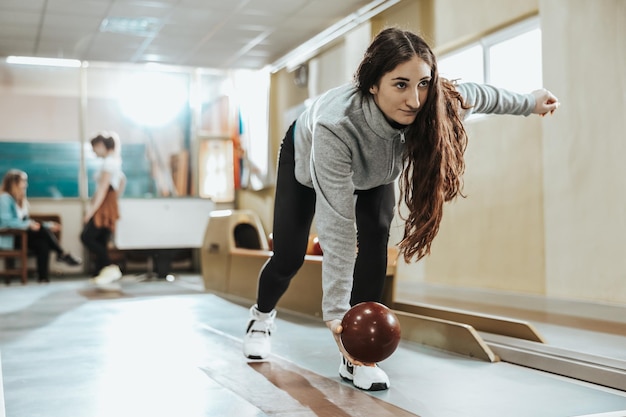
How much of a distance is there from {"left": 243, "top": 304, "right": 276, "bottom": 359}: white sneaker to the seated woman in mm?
5040

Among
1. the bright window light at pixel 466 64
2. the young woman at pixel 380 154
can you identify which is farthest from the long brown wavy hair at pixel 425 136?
the bright window light at pixel 466 64

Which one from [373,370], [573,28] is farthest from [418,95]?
[573,28]

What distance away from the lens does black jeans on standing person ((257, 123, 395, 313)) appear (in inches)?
94.9

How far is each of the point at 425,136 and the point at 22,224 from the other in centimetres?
607

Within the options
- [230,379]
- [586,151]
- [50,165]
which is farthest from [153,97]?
[230,379]

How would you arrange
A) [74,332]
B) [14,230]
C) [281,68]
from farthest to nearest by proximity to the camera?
[281,68]
[14,230]
[74,332]

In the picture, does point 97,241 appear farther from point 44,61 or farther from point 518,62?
point 518,62

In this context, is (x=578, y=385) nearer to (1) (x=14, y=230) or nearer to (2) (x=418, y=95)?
(2) (x=418, y=95)

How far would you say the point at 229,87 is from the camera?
9.55 metres

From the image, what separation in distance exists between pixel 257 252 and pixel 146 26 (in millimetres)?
3292

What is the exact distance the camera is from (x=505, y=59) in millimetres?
5324

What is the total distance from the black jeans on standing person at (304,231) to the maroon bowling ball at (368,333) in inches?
20.1

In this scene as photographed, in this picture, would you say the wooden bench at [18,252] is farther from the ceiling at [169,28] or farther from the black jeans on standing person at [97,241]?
the ceiling at [169,28]

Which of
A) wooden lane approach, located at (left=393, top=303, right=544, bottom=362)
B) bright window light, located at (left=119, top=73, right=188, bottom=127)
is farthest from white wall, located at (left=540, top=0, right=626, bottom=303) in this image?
bright window light, located at (left=119, top=73, right=188, bottom=127)
